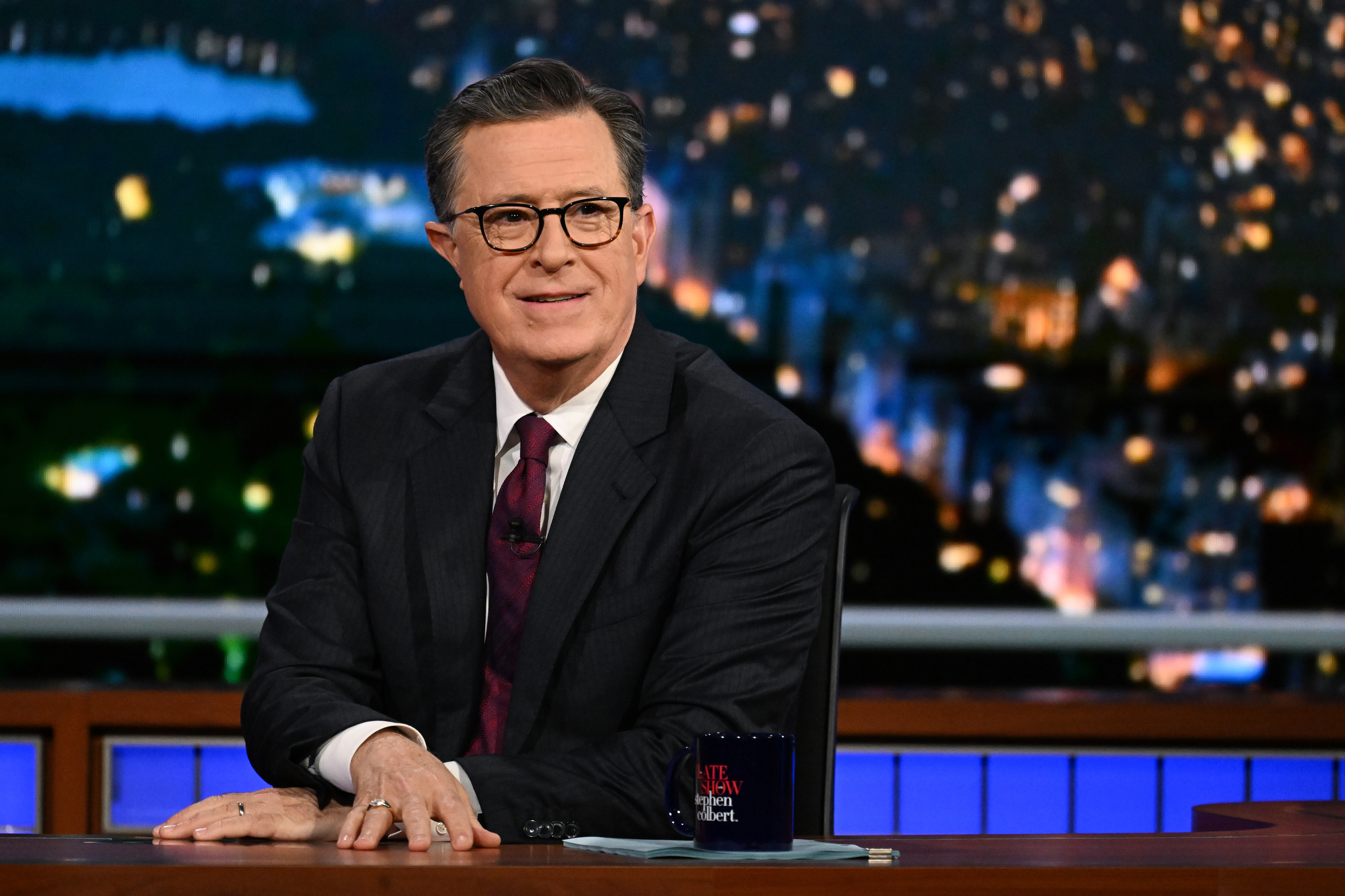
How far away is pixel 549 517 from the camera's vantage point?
5.55ft

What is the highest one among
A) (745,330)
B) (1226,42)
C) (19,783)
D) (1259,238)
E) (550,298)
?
(1226,42)

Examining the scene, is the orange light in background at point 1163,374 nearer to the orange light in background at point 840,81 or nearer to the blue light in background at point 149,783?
the orange light in background at point 840,81

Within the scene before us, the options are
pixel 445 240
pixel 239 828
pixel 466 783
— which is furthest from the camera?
pixel 445 240

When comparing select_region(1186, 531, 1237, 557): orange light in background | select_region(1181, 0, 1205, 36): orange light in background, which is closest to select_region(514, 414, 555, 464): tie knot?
select_region(1186, 531, 1237, 557): orange light in background

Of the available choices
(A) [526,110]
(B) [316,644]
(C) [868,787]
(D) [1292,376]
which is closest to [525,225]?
(A) [526,110]

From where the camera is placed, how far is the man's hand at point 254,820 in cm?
123

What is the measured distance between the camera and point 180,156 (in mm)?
3271

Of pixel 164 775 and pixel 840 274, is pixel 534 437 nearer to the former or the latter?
pixel 164 775

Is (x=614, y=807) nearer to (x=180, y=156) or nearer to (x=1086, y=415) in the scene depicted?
(x=1086, y=415)

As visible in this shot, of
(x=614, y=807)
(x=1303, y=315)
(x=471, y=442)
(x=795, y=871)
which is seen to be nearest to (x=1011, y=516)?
(x=1303, y=315)

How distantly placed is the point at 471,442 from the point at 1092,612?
1887 millimetres

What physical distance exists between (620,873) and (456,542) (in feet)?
2.31

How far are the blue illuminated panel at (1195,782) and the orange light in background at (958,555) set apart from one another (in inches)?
30.5

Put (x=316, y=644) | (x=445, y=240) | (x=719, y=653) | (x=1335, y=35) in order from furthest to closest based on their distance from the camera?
(x=1335, y=35) → (x=445, y=240) → (x=316, y=644) → (x=719, y=653)
